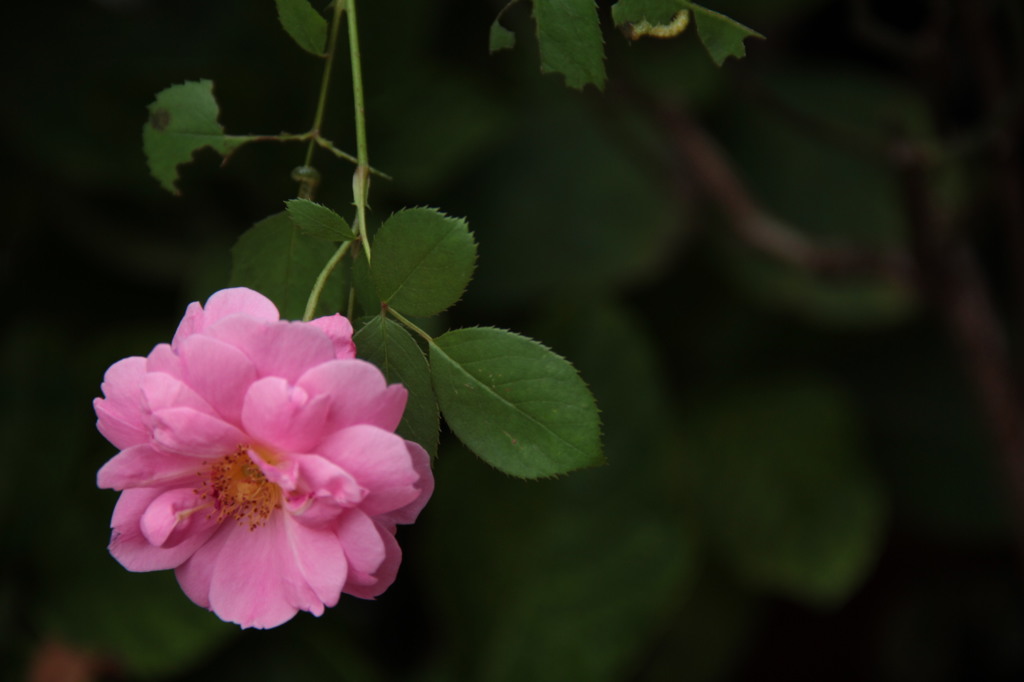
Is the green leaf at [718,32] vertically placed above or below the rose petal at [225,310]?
above

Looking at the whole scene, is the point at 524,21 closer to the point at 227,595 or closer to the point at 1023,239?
the point at 1023,239

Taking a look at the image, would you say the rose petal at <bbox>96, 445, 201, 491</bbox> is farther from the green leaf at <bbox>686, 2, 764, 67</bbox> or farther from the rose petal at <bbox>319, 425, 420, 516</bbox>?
the green leaf at <bbox>686, 2, 764, 67</bbox>

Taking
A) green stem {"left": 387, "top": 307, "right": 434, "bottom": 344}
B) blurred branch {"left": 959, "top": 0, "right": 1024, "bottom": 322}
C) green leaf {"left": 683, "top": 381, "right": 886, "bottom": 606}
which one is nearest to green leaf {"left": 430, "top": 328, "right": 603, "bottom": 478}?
green stem {"left": 387, "top": 307, "right": 434, "bottom": 344}

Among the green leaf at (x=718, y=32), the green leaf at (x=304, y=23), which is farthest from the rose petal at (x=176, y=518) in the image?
the green leaf at (x=718, y=32)

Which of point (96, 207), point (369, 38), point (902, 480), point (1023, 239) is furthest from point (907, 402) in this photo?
point (96, 207)

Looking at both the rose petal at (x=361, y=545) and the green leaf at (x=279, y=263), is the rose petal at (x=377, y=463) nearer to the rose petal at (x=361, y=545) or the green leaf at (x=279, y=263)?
the rose petal at (x=361, y=545)

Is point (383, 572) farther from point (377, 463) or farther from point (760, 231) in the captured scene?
point (760, 231)
